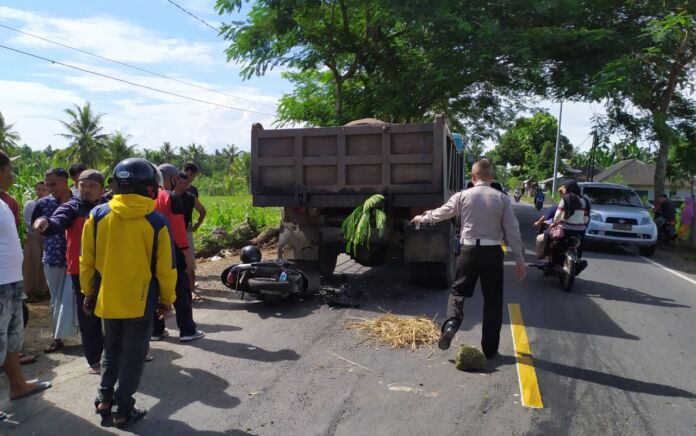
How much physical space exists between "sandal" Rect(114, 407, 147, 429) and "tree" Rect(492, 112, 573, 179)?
5351 cm

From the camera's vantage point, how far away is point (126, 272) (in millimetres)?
3248

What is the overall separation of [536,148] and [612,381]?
59174 millimetres

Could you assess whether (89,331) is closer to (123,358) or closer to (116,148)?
(123,358)

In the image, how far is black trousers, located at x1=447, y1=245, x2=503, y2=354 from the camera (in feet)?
14.9

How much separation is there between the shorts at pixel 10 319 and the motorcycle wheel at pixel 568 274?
6942 mm

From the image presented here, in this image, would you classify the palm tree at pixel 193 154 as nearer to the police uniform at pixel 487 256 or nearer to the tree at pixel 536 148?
the tree at pixel 536 148

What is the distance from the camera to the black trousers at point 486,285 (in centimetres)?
455

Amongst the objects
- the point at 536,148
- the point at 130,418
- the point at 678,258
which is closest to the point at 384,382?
the point at 130,418

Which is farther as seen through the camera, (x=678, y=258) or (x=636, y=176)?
(x=636, y=176)

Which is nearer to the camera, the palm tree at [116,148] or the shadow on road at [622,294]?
the shadow on road at [622,294]

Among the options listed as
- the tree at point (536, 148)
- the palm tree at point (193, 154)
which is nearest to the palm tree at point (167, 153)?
the palm tree at point (193, 154)

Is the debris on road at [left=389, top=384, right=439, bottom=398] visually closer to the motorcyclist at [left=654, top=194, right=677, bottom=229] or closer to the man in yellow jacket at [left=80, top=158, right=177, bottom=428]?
the man in yellow jacket at [left=80, top=158, right=177, bottom=428]

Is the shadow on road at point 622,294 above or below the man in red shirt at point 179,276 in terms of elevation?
below

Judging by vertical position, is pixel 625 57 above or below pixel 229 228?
above
